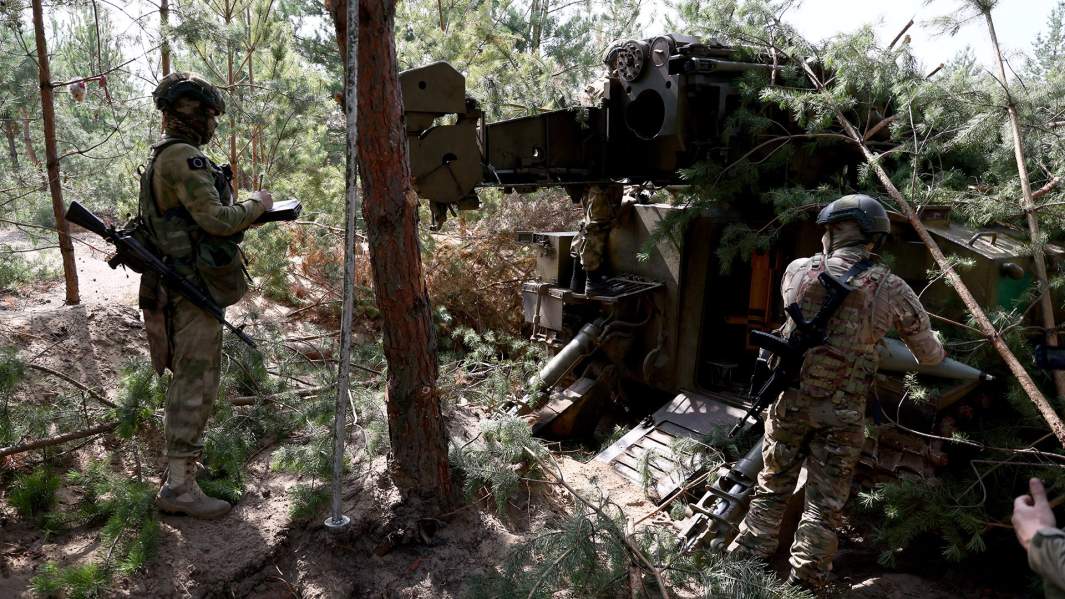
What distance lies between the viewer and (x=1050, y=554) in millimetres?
2055

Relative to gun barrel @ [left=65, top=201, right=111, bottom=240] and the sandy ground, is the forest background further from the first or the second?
gun barrel @ [left=65, top=201, right=111, bottom=240]

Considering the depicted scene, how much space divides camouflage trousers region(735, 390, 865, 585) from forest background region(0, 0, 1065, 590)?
0.44m

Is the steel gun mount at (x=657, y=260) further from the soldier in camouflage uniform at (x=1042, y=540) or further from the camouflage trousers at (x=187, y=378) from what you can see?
the soldier in camouflage uniform at (x=1042, y=540)

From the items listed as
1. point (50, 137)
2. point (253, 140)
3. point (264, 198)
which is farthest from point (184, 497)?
point (253, 140)

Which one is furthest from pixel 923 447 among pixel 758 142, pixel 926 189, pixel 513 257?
pixel 513 257

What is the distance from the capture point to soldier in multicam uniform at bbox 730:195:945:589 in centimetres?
400

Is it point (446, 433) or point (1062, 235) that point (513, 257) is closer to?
point (446, 433)

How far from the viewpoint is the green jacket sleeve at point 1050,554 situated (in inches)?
80.4

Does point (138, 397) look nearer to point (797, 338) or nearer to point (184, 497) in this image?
point (184, 497)

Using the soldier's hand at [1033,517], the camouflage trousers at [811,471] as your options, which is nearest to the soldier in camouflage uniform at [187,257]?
the camouflage trousers at [811,471]

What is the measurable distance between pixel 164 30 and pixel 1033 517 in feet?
24.5

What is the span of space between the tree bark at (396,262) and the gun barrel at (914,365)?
2663 millimetres

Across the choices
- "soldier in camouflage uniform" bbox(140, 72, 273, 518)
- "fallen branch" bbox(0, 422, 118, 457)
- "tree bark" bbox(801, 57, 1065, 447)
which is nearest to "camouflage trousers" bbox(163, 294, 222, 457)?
"soldier in camouflage uniform" bbox(140, 72, 273, 518)

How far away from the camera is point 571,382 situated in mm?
6926
